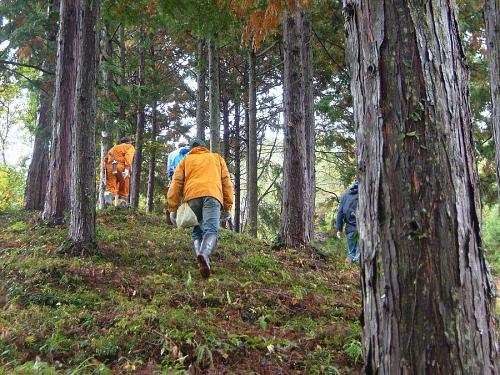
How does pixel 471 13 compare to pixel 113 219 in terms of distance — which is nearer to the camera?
pixel 113 219

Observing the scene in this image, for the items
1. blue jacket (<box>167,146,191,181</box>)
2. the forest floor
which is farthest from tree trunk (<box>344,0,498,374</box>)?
blue jacket (<box>167,146,191,181</box>)

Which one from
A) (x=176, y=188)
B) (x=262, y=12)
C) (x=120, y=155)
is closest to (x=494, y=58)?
(x=262, y=12)

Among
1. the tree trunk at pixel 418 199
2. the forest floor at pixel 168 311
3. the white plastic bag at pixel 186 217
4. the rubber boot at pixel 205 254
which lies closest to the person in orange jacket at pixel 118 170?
the forest floor at pixel 168 311

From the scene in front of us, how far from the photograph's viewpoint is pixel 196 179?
20.5 feet

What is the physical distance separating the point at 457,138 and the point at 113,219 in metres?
8.12

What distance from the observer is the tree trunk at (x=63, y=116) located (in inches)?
324

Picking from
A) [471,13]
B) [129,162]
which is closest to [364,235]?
[129,162]

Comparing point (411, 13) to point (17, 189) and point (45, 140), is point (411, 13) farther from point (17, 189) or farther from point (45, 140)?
point (17, 189)

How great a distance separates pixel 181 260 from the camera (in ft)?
21.9

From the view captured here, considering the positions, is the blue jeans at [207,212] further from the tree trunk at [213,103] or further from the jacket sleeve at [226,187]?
the tree trunk at [213,103]

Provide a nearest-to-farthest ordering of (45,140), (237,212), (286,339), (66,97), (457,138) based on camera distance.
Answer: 1. (457,138)
2. (286,339)
3. (66,97)
4. (45,140)
5. (237,212)

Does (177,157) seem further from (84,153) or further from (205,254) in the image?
(205,254)

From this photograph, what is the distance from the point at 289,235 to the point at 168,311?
12.6 ft

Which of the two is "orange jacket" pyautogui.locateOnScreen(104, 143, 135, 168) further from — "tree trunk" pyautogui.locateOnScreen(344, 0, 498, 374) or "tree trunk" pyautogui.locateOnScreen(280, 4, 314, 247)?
"tree trunk" pyautogui.locateOnScreen(344, 0, 498, 374)
